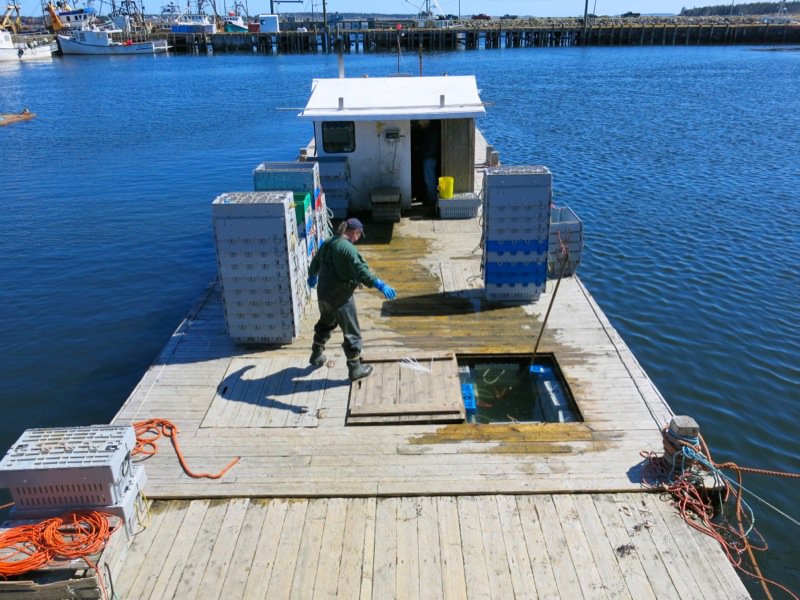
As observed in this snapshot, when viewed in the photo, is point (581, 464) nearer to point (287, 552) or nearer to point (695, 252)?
point (287, 552)

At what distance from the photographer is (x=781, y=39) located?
90500 millimetres

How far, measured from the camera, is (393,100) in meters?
14.4

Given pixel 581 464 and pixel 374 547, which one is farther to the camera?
pixel 581 464

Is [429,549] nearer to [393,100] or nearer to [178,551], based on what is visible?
[178,551]

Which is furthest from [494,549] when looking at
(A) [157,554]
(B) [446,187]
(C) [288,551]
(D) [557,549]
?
(B) [446,187]

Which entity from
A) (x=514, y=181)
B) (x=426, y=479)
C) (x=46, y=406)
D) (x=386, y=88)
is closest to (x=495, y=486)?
(x=426, y=479)

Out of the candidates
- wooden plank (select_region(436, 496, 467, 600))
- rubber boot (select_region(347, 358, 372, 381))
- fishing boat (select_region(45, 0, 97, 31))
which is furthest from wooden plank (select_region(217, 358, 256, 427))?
fishing boat (select_region(45, 0, 97, 31))

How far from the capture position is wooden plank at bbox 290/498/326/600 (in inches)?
204

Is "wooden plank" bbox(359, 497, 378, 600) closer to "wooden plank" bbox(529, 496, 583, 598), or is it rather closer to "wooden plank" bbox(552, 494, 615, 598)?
"wooden plank" bbox(529, 496, 583, 598)

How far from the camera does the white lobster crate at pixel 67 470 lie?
5254 millimetres

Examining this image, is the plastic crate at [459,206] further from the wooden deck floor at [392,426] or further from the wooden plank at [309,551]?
the wooden plank at [309,551]

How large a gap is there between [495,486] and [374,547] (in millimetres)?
1362

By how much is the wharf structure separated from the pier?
8698 cm

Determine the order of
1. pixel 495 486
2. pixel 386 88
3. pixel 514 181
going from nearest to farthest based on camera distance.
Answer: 1. pixel 495 486
2. pixel 514 181
3. pixel 386 88
